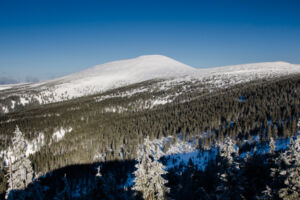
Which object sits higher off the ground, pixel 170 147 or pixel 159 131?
pixel 159 131

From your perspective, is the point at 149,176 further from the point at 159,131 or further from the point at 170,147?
the point at 159,131

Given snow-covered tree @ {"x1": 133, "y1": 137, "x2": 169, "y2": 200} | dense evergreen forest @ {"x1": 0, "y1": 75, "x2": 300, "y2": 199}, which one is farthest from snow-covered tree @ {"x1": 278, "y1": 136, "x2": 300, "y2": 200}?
dense evergreen forest @ {"x1": 0, "y1": 75, "x2": 300, "y2": 199}

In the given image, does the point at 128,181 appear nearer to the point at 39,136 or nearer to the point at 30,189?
the point at 30,189

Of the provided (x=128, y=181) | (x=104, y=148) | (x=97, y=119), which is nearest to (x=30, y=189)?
(x=128, y=181)

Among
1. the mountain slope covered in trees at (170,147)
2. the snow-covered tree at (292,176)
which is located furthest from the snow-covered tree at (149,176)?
the snow-covered tree at (292,176)

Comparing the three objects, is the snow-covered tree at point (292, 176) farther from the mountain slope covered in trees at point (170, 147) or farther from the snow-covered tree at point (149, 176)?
the snow-covered tree at point (149, 176)

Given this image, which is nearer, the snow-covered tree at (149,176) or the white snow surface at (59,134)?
the snow-covered tree at (149,176)

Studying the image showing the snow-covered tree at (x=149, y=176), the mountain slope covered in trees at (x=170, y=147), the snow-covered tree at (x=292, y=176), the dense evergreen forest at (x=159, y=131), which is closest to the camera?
the snow-covered tree at (x=292, y=176)

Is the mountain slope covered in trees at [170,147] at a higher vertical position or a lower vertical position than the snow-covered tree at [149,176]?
lower

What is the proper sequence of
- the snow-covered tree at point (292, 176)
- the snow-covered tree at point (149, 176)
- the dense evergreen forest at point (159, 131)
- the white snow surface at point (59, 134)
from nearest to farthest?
the snow-covered tree at point (292, 176)
the snow-covered tree at point (149, 176)
the dense evergreen forest at point (159, 131)
the white snow surface at point (59, 134)

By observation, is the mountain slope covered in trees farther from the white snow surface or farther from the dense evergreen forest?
the white snow surface

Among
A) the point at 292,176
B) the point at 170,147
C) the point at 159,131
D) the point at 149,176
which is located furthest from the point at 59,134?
the point at 292,176
